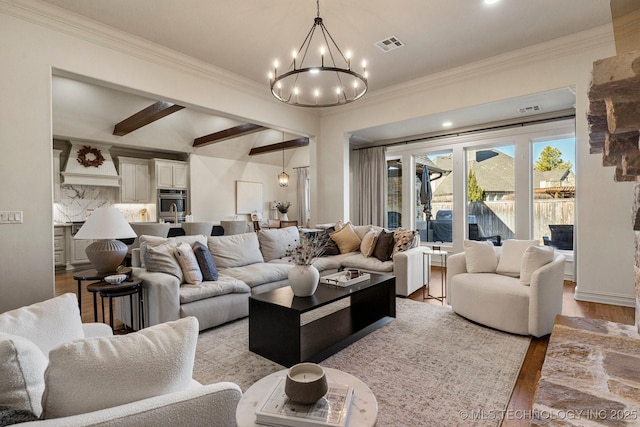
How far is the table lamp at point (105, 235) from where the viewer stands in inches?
112

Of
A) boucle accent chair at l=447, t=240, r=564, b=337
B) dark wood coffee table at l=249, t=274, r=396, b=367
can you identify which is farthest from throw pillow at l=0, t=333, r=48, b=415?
boucle accent chair at l=447, t=240, r=564, b=337

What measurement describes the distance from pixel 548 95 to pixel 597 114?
4.07 meters

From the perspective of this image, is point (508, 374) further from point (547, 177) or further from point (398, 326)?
point (547, 177)

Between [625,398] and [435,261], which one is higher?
[625,398]

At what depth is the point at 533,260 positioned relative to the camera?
2963 millimetres

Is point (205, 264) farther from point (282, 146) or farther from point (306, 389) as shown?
point (282, 146)

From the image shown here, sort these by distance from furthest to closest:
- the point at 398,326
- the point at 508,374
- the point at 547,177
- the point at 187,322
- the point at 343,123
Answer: the point at 343,123
the point at 547,177
the point at 398,326
the point at 508,374
the point at 187,322

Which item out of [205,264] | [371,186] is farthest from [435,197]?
[205,264]

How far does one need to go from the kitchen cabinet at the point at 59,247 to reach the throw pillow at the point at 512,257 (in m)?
7.75

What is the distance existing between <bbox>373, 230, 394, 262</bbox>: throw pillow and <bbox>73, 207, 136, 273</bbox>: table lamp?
297cm

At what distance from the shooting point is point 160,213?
7.94 metres

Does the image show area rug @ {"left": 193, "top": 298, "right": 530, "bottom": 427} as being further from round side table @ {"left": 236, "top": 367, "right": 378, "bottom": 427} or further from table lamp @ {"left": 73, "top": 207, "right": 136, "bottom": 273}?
table lamp @ {"left": 73, "top": 207, "right": 136, "bottom": 273}

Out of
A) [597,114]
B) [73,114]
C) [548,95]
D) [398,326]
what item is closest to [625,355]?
[597,114]

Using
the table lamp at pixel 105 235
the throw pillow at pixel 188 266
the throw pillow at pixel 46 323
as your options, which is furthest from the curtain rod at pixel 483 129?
the throw pillow at pixel 46 323
